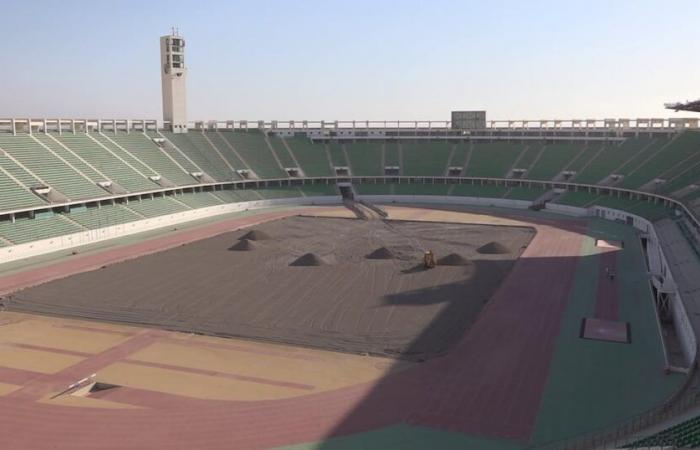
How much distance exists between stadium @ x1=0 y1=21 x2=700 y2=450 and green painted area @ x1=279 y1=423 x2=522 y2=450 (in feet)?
0.30

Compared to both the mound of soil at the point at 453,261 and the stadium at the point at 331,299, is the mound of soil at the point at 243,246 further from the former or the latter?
the mound of soil at the point at 453,261

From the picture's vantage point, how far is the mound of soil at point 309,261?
4550 cm

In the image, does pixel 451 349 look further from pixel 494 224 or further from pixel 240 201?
pixel 240 201

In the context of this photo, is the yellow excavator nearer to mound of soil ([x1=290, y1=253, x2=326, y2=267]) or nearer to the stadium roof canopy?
mound of soil ([x1=290, y1=253, x2=326, y2=267])

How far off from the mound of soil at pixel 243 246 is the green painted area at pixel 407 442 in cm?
3321

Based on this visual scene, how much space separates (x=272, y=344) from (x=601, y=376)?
15.1 m

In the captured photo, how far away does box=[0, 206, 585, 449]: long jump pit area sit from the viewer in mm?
21109

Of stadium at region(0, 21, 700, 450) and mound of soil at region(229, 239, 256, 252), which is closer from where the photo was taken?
stadium at region(0, 21, 700, 450)

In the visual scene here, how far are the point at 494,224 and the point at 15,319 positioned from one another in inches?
1933

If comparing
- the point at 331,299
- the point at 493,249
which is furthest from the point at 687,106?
the point at 331,299

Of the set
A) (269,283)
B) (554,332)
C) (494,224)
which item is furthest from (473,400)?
(494,224)

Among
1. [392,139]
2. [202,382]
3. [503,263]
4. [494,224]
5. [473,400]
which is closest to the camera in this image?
[473,400]

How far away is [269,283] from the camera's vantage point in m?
40.1

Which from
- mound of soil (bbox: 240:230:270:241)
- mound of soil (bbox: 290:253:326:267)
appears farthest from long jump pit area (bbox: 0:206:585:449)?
mound of soil (bbox: 240:230:270:241)
